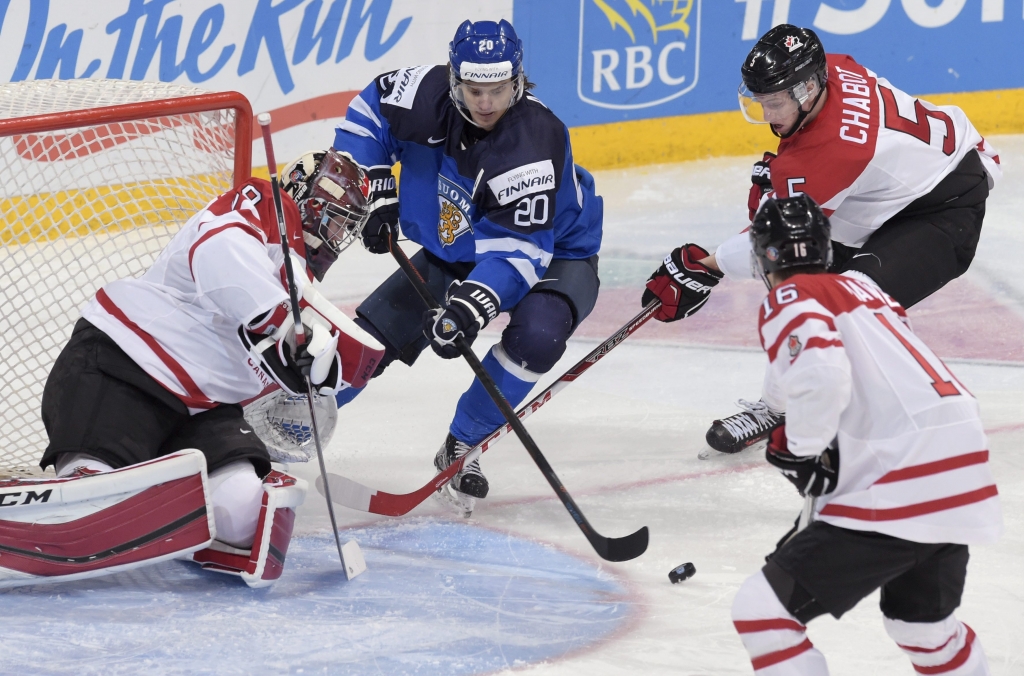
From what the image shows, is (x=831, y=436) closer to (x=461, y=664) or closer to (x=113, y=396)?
(x=461, y=664)

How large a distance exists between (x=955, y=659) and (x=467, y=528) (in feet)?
4.23

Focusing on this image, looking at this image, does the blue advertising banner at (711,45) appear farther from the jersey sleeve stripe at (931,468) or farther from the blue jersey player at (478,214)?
the jersey sleeve stripe at (931,468)

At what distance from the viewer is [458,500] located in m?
2.88

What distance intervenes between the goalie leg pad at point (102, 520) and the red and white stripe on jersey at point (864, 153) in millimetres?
1464

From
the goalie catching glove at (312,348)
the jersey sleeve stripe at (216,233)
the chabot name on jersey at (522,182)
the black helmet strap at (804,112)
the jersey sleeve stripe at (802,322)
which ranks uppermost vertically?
the black helmet strap at (804,112)

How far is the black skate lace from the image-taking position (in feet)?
10.4

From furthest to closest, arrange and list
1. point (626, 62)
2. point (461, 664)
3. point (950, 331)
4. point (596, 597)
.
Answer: point (626, 62), point (950, 331), point (596, 597), point (461, 664)

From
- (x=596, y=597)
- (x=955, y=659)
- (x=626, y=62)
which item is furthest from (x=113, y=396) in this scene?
(x=626, y=62)

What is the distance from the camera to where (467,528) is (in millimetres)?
2787

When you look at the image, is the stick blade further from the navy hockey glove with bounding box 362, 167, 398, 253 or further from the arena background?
→ the arena background

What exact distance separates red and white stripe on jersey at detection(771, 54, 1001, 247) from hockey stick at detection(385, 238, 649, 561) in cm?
80

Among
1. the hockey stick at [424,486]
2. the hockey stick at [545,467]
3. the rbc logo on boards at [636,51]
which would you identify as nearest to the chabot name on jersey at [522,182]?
the hockey stick at [545,467]

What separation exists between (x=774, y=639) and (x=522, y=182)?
4.66 feet

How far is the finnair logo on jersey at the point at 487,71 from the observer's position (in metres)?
2.71
